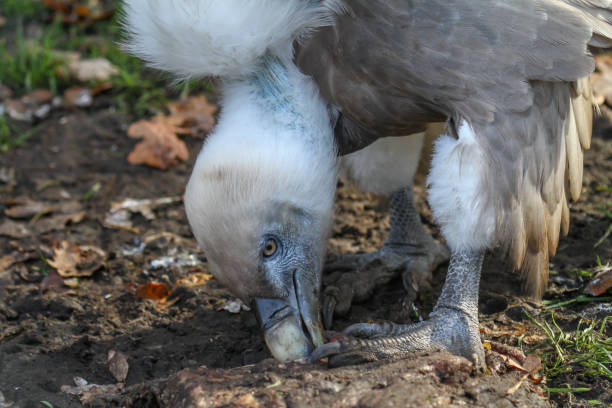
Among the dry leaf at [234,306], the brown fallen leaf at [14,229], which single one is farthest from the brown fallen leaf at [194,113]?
the dry leaf at [234,306]

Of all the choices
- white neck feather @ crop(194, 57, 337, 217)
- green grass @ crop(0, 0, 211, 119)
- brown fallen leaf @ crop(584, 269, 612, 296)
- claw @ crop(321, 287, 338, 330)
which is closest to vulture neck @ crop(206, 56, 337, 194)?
white neck feather @ crop(194, 57, 337, 217)

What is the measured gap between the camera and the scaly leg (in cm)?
320

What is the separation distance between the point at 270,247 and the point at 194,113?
2544mm

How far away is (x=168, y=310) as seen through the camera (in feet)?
10.8

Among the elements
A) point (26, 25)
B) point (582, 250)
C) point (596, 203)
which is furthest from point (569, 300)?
point (26, 25)

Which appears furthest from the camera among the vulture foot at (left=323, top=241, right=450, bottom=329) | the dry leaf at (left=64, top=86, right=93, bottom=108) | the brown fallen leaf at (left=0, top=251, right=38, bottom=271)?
the dry leaf at (left=64, top=86, right=93, bottom=108)

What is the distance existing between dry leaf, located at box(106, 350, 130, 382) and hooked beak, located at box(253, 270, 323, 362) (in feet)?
2.04

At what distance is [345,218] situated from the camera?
161 inches

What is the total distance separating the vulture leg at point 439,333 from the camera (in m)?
2.51

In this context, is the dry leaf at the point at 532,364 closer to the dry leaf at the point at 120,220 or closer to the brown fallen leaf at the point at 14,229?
the dry leaf at the point at 120,220

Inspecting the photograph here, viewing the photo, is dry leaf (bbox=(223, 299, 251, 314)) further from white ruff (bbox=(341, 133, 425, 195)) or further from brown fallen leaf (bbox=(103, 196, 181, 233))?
brown fallen leaf (bbox=(103, 196, 181, 233))

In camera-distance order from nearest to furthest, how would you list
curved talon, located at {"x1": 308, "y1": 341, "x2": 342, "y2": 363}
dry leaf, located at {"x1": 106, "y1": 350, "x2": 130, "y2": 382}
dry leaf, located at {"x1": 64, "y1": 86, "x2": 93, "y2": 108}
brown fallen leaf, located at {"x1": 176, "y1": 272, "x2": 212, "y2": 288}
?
1. curved talon, located at {"x1": 308, "y1": 341, "x2": 342, "y2": 363}
2. dry leaf, located at {"x1": 106, "y1": 350, "x2": 130, "y2": 382}
3. brown fallen leaf, located at {"x1": 176, "y1": 272, "x2": 212, "y2": 288}
4. dry leaf, located at {"x1": 64, "y1": 86, "x2": 93, "y2": 108}

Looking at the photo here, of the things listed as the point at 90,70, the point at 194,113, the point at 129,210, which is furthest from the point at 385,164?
the point at 90,70

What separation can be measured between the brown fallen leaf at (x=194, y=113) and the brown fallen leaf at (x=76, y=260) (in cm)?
132
